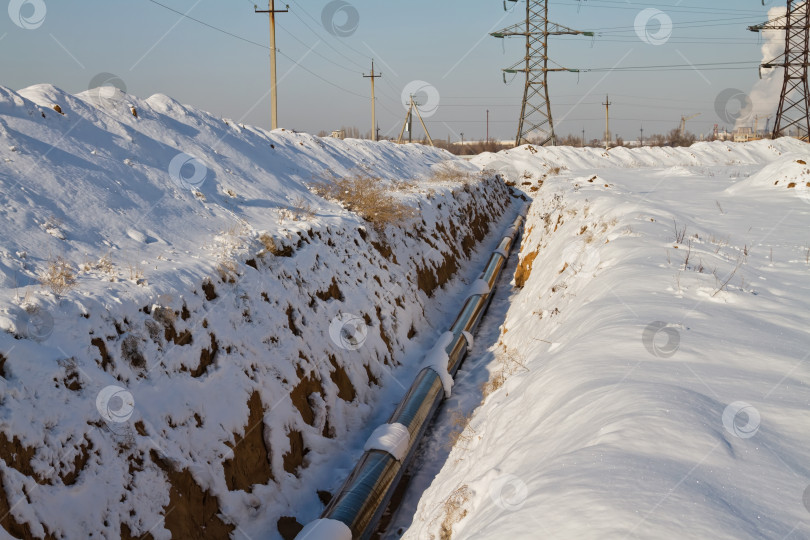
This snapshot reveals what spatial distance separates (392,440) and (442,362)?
2.62 m

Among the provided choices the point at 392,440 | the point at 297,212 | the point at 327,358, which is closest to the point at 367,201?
the point at 297,212

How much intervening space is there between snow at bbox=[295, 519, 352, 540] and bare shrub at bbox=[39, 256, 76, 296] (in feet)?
12.1

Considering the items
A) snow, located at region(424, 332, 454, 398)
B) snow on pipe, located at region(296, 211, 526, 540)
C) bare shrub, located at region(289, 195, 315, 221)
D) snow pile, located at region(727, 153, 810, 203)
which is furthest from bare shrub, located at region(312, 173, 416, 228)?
snow pile, located at region(727, 153, 810, 203)

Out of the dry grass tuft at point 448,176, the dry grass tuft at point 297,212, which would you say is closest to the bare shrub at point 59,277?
the dry grass tuft at point 297,212

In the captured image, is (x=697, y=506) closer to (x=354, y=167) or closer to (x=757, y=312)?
(x=757, y=312)

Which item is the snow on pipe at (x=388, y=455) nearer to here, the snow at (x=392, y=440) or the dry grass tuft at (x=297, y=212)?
the snow at (x=392, y=440)

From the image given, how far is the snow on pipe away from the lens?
5826mm

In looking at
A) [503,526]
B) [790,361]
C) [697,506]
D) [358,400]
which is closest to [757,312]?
[790,361]

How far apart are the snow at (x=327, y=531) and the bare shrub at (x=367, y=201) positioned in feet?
28.0

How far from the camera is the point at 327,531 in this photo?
5.51 m

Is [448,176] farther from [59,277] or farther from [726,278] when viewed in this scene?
[59,277]

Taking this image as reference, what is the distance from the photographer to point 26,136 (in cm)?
916

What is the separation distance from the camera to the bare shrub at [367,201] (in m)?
13.4

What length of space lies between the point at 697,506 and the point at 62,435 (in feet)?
16.5
